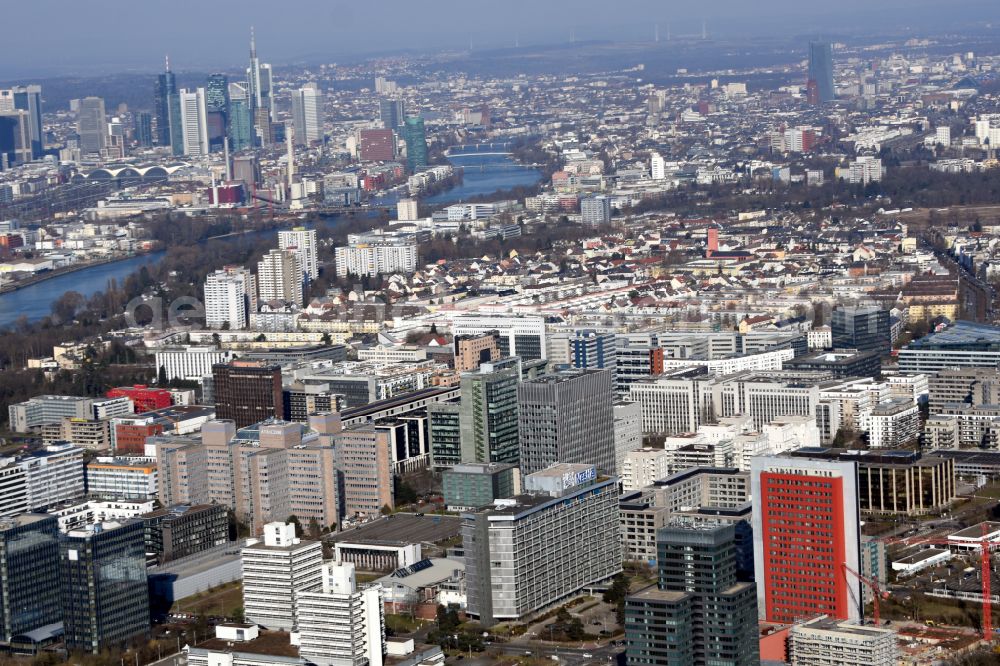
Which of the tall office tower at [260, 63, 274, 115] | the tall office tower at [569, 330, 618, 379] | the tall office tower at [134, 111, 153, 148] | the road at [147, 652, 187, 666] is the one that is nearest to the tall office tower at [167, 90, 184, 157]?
the tall office tower at [134, 111, 153, 148]

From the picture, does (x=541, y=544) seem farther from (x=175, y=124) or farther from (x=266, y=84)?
(x=266, y=84)

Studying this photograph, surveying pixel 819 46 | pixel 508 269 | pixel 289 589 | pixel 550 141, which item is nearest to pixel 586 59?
pixel 819 46

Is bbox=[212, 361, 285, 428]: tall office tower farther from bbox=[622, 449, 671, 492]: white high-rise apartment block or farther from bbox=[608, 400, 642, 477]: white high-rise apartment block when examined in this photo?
bbox=[622, 449, 671, 492]: white high-rise apartment block

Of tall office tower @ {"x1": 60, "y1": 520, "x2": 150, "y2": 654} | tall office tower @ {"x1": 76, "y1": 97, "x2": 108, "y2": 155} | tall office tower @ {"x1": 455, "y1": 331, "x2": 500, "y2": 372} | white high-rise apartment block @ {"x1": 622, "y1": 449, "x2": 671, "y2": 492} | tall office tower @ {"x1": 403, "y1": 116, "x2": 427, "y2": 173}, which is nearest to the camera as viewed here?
tall office tower @ {"x1": 60, "y1": 520, "x2": 150, "y2": 654}

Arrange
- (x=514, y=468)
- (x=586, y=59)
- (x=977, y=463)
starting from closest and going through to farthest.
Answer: (x=514, y=468) → (x=977, y=463) → (x=586, y=59)

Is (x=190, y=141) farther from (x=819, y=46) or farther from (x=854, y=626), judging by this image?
(x=854, y=626)
